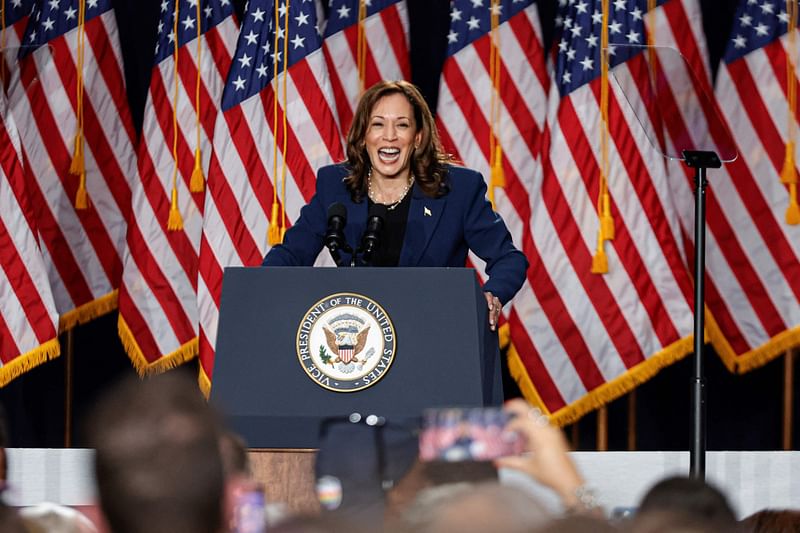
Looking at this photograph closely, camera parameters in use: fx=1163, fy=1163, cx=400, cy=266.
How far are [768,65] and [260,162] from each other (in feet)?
8.02

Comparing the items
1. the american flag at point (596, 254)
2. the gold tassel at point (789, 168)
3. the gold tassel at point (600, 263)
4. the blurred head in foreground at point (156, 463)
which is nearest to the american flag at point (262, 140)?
the american flag at point (596, 254)

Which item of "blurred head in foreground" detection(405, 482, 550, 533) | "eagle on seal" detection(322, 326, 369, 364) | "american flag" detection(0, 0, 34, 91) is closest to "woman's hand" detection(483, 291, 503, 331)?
"eagle on seal" detection(322, 326, 369, 364)

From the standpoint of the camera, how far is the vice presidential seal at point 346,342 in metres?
2.64

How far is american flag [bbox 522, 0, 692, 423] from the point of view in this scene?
5.37 meters

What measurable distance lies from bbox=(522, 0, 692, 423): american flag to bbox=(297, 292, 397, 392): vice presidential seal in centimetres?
280

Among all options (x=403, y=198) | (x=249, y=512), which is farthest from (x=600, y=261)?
(x=249, y=512)

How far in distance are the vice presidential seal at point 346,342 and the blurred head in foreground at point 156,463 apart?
1.95m

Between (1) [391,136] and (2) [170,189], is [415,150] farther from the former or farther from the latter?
(2) [170,189]

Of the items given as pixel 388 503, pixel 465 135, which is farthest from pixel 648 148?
pixel 388 503

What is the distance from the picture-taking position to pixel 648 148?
17.9ft

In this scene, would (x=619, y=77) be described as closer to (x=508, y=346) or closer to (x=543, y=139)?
(x=543, y=139)

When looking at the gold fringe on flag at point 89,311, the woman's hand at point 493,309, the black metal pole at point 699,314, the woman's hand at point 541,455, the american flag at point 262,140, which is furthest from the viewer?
the gold fringe on flag at point 89,311

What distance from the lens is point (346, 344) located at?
266 centimetres

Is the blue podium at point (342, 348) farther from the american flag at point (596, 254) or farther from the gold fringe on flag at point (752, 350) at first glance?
the gold fringe on flag at point (752, 350)
